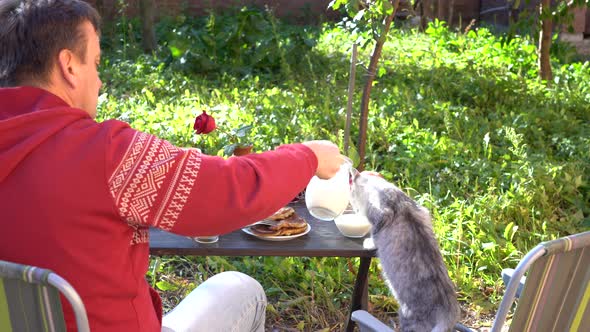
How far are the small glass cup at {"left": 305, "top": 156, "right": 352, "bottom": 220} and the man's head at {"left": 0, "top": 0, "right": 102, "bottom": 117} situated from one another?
88 cm

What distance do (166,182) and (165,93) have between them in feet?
14.8

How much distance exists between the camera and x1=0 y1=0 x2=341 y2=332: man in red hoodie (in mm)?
1313

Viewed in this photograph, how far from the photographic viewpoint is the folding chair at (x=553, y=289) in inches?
56.5

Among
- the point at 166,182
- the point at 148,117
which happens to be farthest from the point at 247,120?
the point at 166,182

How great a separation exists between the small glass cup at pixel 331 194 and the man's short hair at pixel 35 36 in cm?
91

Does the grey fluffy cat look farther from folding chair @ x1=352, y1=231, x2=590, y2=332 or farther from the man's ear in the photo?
the man's ear

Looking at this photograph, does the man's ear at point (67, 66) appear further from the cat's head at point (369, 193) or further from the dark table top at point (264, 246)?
the cat's head at point (369, 193)

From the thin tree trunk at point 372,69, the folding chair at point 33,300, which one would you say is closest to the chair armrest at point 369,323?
the folding chair at point 33,300

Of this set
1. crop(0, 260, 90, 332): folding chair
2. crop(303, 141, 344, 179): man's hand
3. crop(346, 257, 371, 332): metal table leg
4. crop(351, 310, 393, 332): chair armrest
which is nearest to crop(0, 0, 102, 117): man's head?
crop(0, 260, 90, 332): folding chair

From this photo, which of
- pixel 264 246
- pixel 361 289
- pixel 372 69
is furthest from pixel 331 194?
pixel 372 69

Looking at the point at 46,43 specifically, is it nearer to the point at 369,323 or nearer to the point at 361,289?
the point at 369,323

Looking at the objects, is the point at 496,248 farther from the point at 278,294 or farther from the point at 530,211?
the point at 278,294

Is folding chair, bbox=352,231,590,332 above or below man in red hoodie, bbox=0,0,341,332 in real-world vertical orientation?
below

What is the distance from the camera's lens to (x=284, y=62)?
20.4ft
